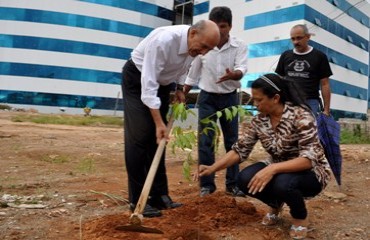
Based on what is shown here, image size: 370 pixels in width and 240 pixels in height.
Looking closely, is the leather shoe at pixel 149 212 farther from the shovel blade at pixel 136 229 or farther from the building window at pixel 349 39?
the building window at pixel 349 39

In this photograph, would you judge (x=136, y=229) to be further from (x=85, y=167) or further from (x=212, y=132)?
(x=85, y=167)

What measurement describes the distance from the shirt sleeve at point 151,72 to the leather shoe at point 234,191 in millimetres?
1349

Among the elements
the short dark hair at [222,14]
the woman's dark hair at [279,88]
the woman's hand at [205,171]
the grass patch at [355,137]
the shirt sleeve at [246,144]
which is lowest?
the grass patch at [355,137]

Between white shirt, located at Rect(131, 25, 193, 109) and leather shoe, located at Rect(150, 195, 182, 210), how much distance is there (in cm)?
79

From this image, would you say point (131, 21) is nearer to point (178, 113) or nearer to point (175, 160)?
point (175, 160)

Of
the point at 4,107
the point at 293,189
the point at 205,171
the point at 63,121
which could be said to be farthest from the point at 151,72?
the point at 4,107

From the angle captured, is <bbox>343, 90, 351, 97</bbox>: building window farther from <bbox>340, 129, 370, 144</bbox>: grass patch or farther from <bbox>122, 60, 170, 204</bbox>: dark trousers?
<bbox>122, 60, 170, 204</bbox>: dark trousers

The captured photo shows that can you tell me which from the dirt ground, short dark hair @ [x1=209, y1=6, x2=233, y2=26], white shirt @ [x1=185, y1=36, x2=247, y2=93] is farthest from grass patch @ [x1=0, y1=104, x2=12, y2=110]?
short dark hair @ [x1=209, y1=6, x2=233, y2=26]

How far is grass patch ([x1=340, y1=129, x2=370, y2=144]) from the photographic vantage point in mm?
10656

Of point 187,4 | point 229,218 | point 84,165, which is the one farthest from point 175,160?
point 187,4

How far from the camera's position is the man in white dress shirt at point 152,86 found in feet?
8.12

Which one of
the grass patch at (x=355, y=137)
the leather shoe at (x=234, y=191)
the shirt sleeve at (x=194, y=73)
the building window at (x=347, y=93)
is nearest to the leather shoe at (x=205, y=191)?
the leather shoe at (x=234, y=191)

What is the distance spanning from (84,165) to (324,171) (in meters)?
3.62

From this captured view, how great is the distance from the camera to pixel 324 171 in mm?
2359
